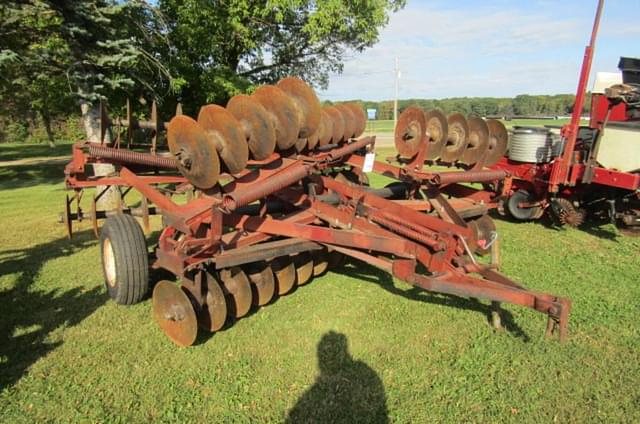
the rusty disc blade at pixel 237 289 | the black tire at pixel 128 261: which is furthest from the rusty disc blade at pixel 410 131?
the black tire at pixel 128 261

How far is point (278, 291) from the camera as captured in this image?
15.7 ft

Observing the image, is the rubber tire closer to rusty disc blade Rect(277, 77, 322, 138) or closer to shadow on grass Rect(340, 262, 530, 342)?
shadow on grass Rect(340, 262, 530, 342)

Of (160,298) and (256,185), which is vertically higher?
(256,185)

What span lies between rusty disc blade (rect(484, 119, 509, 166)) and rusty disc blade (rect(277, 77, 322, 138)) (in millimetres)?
2106

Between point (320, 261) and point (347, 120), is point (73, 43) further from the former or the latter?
point (320, 261)

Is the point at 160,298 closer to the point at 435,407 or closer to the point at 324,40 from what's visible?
the point at 435,407

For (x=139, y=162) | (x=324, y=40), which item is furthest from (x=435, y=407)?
(x=324, y=40)

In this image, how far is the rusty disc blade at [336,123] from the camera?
6.06 meters

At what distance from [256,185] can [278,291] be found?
5.22 feet

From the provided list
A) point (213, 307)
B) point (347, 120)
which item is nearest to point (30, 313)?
point (213, 307)

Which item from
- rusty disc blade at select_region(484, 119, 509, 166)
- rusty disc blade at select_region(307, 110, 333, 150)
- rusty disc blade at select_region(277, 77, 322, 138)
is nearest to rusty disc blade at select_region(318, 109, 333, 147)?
rusty disc blade at select_region(307, 110, 333, 150)

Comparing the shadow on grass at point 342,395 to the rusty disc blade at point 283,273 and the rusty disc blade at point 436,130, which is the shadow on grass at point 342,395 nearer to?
the rusty disc blade at point 283,273

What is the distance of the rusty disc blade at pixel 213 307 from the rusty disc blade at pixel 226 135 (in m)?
1.05

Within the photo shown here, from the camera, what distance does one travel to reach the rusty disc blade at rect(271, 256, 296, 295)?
4.65 metres
